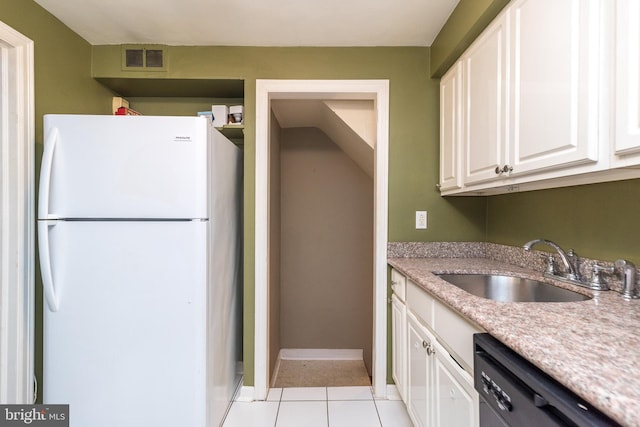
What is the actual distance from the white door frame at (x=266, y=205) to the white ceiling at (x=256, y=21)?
27cm

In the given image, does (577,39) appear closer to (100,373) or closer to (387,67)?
(387,67)

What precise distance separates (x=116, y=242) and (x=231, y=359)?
107 centimetres

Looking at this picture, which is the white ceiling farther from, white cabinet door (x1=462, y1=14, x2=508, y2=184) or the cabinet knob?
the cabinet knob

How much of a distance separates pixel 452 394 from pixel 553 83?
115 cm

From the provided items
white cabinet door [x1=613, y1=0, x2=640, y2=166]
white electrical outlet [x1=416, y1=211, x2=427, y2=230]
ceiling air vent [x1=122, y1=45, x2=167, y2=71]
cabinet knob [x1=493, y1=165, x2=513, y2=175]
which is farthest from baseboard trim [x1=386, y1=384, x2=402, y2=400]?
ceiling air vent [x1=122, y1=45, x2=167, y2=71]

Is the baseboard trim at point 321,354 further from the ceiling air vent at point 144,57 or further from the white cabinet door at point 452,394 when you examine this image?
the ceiling air vent at point 144,57

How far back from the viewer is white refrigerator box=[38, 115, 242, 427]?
4.73 ft

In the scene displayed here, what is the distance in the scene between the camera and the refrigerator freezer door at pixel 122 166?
144 cm

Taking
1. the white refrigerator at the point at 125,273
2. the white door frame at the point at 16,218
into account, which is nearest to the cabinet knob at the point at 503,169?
the white refrigerator at the point at 125,273

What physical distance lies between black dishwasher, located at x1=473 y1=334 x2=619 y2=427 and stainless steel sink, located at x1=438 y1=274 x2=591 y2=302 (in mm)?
650

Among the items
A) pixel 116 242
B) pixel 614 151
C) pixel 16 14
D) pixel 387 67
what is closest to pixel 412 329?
pixel 614 151

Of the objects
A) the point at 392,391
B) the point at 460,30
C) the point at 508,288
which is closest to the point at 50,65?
the point at 460,30

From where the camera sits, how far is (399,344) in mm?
1844

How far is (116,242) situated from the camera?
146cm
